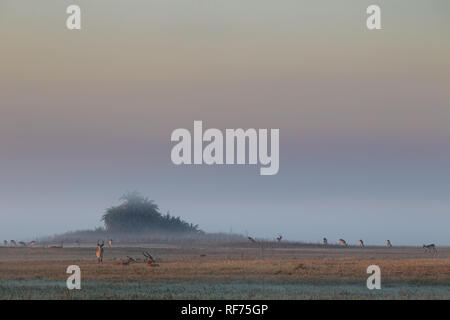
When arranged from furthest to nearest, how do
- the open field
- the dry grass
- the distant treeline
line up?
the distant treeline < the dry grass < the open field

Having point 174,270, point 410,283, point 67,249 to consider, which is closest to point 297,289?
point 410,283

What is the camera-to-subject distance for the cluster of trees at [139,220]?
95562 mm

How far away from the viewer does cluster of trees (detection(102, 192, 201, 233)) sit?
95562 mm

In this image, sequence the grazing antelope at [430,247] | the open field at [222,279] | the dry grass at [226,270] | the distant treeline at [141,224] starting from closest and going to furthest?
the open field at [222,279], the dry grass at [226,270], the grazing antelope at [430,247], the distant treeline at [141,224]

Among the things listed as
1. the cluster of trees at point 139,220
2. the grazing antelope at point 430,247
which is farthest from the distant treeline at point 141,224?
the grazing antelope at point 430,247

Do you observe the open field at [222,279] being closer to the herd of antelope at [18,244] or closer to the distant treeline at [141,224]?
the herd of antelope at [18,244]

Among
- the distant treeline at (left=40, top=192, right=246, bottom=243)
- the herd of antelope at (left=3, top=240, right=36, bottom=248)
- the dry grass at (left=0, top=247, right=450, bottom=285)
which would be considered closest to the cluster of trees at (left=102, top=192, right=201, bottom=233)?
the distant treeline at (left=40, top=192, right=246, bottom=243)

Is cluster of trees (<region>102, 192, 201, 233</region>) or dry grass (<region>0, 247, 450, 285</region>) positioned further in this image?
cluster of trees (<region>102, 192, 201, 233</region>)

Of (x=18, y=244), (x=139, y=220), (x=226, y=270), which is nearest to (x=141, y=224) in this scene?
(x=139, y=220)

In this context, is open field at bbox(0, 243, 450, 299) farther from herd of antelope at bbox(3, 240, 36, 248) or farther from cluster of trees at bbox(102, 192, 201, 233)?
cluster of trees at bbox(102, 192, 201, 233)

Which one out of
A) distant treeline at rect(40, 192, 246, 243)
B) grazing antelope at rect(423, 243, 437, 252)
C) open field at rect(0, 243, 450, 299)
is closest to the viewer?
open field at rect(0, 243, 450, 299)

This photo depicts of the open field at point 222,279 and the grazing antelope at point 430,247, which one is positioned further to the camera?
the grazing antelope at point 430,247

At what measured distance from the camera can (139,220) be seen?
96812 millimetres
